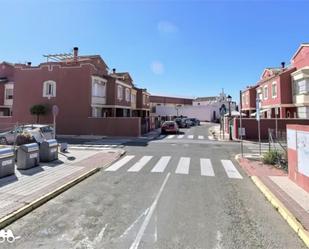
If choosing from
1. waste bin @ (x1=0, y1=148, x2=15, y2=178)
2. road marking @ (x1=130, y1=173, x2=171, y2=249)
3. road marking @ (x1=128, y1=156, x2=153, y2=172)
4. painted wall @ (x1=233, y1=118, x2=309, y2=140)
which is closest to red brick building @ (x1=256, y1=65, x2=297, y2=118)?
painted wall @ (x1=233, y1=118, x2=309, y2=140)

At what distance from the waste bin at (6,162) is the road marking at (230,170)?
27.6 feet

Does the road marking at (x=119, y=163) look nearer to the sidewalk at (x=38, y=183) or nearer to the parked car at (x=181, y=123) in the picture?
the sidewalk at (x=38, y=183)

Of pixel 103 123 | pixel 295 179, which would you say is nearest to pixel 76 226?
pixel 295 179

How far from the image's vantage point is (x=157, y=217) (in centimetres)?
616

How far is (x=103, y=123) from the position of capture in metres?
29.9

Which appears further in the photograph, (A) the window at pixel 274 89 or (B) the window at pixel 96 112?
(A) the window at pixel 274 89

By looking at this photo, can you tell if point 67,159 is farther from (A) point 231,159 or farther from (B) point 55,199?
(A) point 231,159

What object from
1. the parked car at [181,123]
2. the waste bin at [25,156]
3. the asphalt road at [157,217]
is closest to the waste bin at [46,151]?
the waste bin at [25,156]

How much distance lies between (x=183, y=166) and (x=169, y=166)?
0.67 m

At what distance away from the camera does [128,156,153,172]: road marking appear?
12.0 meters

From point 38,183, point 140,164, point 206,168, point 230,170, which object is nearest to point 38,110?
point 140,164

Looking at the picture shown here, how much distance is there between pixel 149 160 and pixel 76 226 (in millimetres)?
8787

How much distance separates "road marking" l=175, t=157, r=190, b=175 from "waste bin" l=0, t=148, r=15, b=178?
6.42 meters

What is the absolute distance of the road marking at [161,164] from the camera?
11914mm
